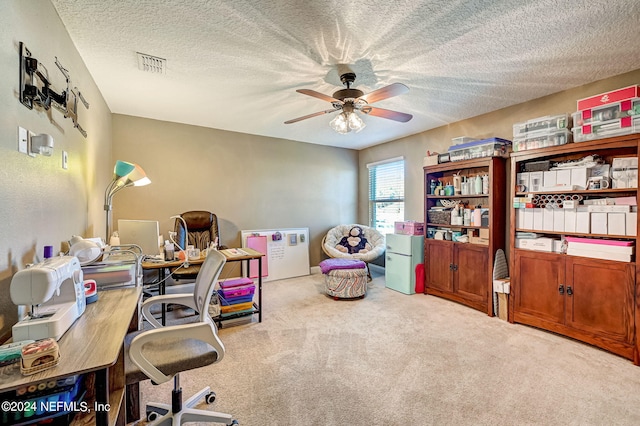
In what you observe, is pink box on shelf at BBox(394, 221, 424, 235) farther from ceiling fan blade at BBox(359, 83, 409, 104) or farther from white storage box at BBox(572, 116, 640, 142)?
ceiling fan blade at BBox(359, 83, 409, 104)

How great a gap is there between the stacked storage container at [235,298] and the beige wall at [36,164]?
1.37m

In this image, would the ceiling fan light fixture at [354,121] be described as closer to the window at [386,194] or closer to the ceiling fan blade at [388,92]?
the ceiling fan blade at [388,92]

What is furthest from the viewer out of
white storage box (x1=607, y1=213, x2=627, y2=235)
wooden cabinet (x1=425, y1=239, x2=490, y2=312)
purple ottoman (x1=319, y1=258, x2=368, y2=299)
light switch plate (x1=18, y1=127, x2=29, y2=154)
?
purple ottoman (x1=319, y1=258, x2=368, y2=299)

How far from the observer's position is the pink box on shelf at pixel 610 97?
2.29 m

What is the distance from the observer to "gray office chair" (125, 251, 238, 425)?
1.32 meters

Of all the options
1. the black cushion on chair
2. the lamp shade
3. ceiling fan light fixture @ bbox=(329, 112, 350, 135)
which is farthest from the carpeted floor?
ceiling fan light fixture @ bbox=(329, 112, 350, 135)

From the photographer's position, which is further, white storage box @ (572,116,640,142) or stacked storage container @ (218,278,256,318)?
stacked storage container @ (218,278,256,318)

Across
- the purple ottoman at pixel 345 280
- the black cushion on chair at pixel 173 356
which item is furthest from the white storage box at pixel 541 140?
the black cushion on chair at pixel 173 356

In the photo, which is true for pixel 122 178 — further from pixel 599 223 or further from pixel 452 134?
pixel 599 223

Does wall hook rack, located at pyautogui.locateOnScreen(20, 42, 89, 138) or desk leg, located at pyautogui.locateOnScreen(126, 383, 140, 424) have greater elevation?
wall hook rack, located at pyautogui.locateOnScreen(20, 42, 89, 138)

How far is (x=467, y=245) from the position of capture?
3.58 metres

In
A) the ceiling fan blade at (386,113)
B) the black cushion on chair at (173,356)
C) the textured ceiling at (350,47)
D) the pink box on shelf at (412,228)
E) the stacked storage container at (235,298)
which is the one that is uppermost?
the textured ceiling at (350,47)

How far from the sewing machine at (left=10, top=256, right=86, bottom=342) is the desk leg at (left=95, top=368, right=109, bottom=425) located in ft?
0.91

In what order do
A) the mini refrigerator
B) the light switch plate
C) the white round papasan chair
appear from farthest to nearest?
the white round papasan chair < the mini refrigerator < the light switch plate
